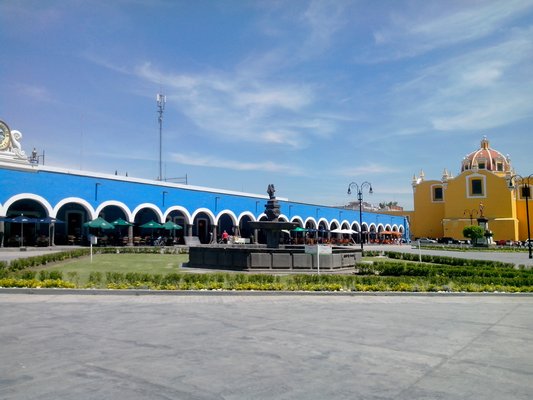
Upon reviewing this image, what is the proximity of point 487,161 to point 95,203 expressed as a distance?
216 ft

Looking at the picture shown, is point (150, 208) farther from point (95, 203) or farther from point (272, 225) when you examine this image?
point (272, 225)

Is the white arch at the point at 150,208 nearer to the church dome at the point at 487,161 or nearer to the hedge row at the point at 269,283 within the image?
the hedge row at the point at 269,283

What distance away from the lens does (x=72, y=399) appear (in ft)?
15.4

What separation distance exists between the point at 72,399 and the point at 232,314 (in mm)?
5335

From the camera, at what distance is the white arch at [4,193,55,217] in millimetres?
32750

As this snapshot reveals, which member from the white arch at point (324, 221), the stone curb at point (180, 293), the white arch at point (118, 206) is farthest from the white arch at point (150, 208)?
the white arch at point (324, 221)

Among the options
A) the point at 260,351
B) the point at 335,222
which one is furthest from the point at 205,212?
the point at 260,351

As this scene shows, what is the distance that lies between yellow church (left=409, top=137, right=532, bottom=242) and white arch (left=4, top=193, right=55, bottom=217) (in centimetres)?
5869

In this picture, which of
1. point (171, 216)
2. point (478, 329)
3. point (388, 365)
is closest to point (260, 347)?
point (388, 365)

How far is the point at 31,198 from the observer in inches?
1345

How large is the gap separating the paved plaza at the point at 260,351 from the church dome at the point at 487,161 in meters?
74.9

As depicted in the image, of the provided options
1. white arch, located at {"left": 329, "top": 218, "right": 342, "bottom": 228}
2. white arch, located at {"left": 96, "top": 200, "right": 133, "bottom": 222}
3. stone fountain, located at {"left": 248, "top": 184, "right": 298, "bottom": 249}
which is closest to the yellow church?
white arch, located at {"left": 329, "top": 218, "right": 342, "bottom": 228}

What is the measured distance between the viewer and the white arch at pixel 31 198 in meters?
32.8

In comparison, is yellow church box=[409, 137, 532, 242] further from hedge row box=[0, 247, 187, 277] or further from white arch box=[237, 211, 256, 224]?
hedge row box=[0, 247, 187, 277]
